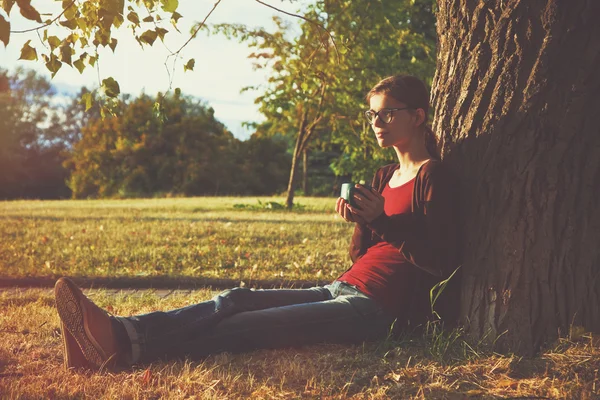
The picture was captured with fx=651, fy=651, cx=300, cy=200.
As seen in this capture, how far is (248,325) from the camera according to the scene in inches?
134

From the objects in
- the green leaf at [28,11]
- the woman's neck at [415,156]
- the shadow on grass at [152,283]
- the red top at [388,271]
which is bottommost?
the shadow on grass at [152,283]

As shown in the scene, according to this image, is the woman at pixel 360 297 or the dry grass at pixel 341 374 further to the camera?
the woman at pixel 360 297

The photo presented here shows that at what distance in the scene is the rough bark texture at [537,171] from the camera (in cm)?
324

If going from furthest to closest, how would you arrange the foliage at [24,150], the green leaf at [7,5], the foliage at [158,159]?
the foliage at [24,150], the foliage at [158,159], the green leaf at [7,5]

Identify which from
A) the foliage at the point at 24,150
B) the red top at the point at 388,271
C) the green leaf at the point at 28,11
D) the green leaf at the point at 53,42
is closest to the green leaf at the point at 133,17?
the green leaf at the point at 53,42

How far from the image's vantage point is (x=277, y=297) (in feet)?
12.1

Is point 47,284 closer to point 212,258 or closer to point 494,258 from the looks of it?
point 212,258

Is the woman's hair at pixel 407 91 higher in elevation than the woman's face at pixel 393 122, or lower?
higher

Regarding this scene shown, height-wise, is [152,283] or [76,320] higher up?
[76,320]

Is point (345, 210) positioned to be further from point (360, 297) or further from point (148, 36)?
point (148, 36)

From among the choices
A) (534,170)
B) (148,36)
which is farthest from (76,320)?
(534,170)

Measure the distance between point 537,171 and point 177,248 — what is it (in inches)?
224

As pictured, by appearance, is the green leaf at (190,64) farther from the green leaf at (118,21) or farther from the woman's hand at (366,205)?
the woman's hand at (366,205)

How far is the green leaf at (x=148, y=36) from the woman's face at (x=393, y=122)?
152 cm
